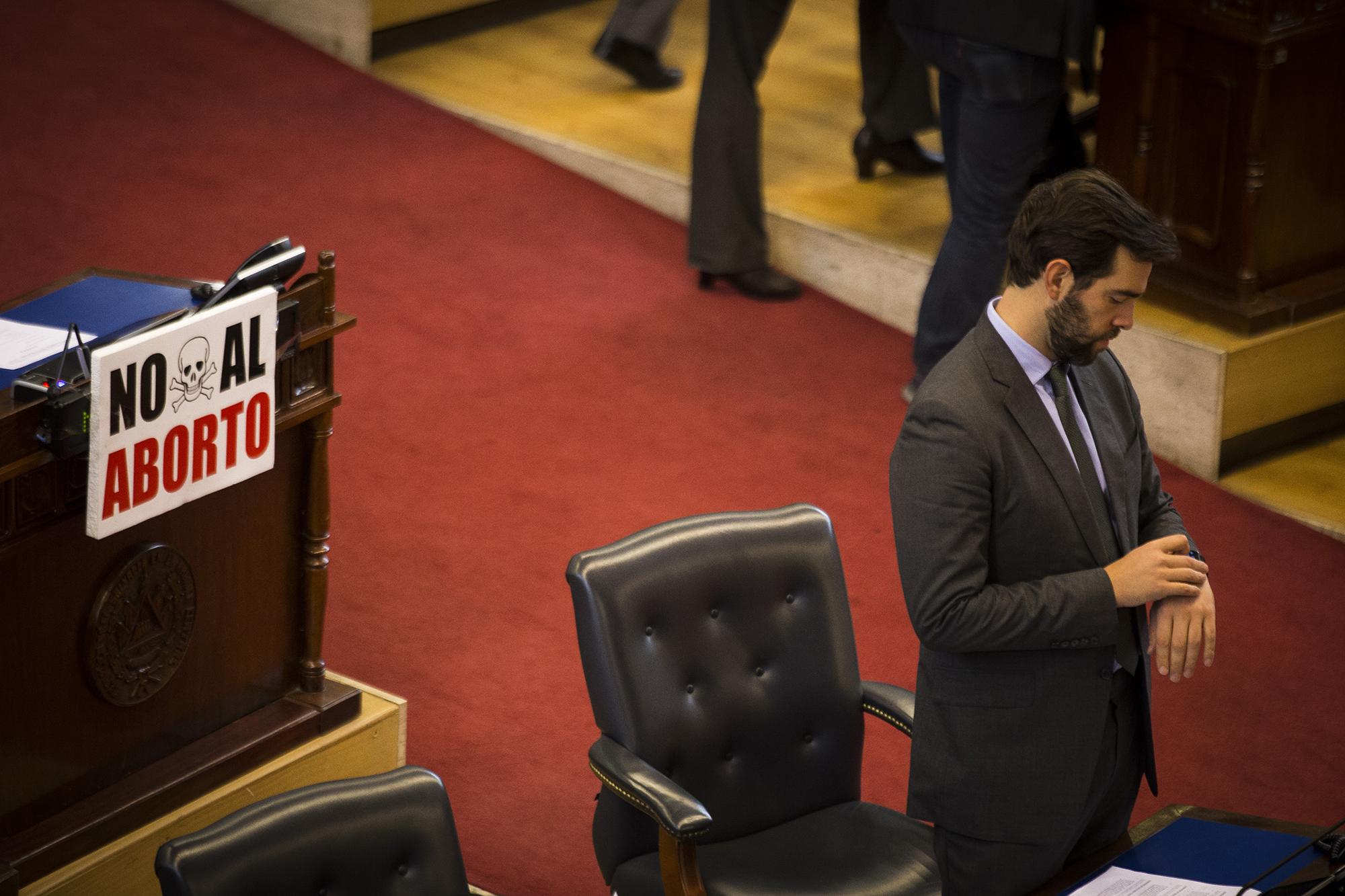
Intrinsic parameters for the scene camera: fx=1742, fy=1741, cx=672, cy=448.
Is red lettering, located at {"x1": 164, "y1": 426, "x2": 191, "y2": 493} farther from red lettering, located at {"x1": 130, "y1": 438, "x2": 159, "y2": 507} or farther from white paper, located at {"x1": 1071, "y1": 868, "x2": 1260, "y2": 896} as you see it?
white paper, located at {"x1": 1071, "y1": 868, "x2": 1260, "y2": 896}

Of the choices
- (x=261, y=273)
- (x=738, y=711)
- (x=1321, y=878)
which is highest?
(x=261, y=273)

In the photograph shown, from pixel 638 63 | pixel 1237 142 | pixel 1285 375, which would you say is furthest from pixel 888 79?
pixel 1285 375

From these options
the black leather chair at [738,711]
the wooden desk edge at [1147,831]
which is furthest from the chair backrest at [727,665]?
the wooden desk edge at [1147,831]

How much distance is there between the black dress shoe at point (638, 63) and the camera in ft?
20.3

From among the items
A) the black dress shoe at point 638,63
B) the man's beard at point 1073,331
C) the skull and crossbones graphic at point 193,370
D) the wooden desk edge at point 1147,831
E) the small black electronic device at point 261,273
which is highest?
the man's beard at point 1073,331

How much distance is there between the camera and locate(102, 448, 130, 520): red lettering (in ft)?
7.78

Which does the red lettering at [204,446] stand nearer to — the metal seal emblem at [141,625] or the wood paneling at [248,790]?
the metal seal emblem at [141,625]

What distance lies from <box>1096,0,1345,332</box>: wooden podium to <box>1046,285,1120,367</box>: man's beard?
2.37 m

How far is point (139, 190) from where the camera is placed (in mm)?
5285

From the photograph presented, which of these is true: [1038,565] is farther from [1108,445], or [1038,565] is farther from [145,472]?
[145,472]

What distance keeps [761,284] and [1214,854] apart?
330cm

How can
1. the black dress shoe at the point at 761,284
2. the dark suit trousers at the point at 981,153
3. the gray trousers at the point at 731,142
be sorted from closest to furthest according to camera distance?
1. the dark suit trousers at the point at 981,153
2. the gray trousers at the point at 731,142
3. the black dress shoe at the point at 761,284

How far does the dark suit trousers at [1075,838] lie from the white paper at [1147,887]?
14 cm

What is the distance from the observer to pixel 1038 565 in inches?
83.4
